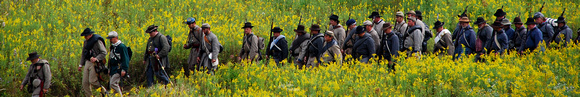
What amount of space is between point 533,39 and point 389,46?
2635 mm

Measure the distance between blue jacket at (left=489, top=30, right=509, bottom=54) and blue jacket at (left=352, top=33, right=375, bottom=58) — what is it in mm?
2218

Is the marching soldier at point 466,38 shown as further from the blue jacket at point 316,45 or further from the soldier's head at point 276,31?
the soldier's head at point 276,31

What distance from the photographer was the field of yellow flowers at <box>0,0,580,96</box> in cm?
744

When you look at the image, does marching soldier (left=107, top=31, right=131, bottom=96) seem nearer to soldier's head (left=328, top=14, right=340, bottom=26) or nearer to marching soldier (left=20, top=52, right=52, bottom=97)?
marching soldier (left=20, top=52, right=52, bottom=97)

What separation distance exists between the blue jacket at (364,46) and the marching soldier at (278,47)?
1.37 meters

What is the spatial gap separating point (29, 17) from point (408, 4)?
11.1 metres

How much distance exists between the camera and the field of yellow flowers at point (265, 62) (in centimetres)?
744

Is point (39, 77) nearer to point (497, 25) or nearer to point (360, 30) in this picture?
point (360, 30)

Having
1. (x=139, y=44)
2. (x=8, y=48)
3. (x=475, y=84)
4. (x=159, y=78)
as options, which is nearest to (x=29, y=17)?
(x=8, y=48)

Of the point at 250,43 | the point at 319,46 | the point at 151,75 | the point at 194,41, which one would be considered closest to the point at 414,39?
the point at 319,46

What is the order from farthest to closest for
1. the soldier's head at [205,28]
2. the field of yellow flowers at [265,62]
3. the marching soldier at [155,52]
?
the soldier's head at [205,28] < the marching soldier at [155,52] < the field of yellow flowers at [265,62]

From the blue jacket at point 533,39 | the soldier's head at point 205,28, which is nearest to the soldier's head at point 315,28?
the soldier's head at point 205,28

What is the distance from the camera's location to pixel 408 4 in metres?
17.4

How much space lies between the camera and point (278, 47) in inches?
391
